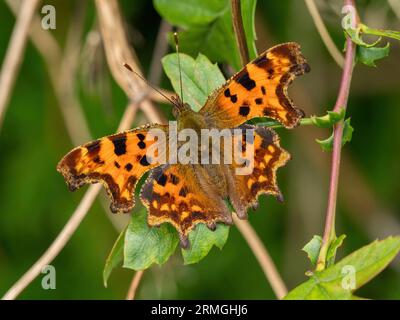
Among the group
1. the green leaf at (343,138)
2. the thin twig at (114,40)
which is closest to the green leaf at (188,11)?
the thin twig at (114,40)

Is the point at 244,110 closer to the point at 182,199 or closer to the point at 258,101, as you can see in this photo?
the point at 258,101

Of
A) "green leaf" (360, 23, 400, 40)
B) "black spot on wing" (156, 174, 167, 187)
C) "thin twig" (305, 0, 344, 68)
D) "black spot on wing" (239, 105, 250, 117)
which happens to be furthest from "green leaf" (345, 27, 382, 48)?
"black spot on wing" (156, 174, 167, 187)

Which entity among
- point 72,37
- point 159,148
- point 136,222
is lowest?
point 136,222

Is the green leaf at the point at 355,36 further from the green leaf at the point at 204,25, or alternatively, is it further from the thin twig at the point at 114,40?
the thin twig at the point at 114,40

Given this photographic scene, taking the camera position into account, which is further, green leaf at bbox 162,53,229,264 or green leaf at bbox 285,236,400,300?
green leaf at bbox 162,53,229,264

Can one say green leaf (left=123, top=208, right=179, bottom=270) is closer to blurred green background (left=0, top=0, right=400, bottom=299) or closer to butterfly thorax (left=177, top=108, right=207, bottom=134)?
butterfly thorax (left=177, top=108, right=207, bottom=134)
